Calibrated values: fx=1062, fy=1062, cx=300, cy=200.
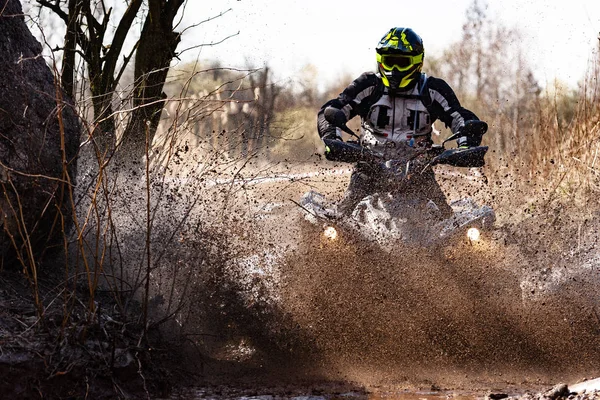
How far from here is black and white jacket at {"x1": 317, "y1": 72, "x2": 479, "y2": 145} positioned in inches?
356

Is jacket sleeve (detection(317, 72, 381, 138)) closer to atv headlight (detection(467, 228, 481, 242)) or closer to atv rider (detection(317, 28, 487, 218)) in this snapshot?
atv rider (detection(317, 28, 487, 218))

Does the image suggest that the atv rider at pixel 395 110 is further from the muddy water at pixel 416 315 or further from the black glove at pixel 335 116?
the muddy water at pixel 416 315

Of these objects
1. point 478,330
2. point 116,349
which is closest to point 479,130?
point 478,330

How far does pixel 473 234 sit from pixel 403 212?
0.56 metres

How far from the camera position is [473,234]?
812 centimetres

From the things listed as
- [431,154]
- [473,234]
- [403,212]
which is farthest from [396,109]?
[473,234]

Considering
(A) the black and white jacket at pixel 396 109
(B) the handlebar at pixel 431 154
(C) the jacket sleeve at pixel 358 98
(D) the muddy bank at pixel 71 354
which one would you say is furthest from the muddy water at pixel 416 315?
(C) the jacket sleeve at pixel 358 98

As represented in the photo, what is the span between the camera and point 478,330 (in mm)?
7863

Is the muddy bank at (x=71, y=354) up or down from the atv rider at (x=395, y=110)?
down

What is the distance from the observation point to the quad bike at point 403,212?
26.5 ft

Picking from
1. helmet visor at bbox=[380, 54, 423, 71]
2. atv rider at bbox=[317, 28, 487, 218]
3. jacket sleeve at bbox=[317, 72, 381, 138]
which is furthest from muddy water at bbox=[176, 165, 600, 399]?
helmet visor at bbox=[380, 54, 423, 71]

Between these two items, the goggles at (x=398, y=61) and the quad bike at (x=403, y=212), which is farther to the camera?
the goggles at (x=398, y=61)

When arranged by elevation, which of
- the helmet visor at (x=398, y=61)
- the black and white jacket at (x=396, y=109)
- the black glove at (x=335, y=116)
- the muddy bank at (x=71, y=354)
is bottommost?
the muddy bank at (x=71, y=354)

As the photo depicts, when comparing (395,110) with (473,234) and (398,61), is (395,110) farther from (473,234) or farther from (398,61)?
(473,234)
